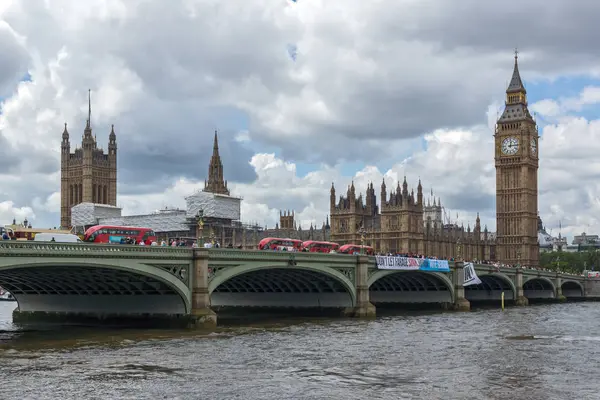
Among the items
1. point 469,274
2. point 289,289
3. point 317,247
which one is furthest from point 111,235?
point 469,274

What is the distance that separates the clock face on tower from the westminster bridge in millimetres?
101352

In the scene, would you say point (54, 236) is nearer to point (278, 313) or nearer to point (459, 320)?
point (278, 313)

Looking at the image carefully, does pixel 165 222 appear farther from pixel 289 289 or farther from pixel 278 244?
pixel 289 289

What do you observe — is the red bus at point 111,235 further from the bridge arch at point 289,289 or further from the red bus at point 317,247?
the red bus at point 317,247

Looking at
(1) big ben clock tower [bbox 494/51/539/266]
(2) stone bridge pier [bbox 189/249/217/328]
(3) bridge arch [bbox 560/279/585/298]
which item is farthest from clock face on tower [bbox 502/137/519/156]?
(2) stone bridge pier [bbox 189/249/217/328]

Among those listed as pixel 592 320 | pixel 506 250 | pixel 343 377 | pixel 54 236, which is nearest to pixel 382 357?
pixel 343 377

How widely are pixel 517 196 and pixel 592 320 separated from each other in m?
116

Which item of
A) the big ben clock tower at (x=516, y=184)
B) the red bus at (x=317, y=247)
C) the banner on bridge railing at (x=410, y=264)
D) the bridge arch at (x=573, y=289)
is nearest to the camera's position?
the banner on bridge railing at (x=410, y=264)

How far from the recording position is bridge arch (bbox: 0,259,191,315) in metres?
52.1

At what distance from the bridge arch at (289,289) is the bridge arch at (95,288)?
9.32 meters

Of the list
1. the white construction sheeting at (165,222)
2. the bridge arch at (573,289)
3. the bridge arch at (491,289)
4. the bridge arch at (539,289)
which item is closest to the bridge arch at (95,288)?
the bridge arch at (491,289)

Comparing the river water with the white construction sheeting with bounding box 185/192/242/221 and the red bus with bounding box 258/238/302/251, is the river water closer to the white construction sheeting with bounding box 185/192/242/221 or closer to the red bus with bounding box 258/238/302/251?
the red bus with bounding box 258/238/302/251

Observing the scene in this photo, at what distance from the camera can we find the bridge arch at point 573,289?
148262 millimetres

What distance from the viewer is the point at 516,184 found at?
193 metres
